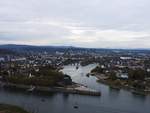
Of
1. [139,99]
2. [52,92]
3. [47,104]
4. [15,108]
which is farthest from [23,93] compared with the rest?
[139,99]

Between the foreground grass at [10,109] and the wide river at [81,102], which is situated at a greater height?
the foreground grass at [10,109]

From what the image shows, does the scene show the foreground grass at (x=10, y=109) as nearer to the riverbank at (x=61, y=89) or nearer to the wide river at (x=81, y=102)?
the wide river at (x=81, y=102)

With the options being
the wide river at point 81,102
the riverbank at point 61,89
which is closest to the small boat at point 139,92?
the wide river at point 81,102

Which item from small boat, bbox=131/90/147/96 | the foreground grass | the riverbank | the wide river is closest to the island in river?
the riverbank

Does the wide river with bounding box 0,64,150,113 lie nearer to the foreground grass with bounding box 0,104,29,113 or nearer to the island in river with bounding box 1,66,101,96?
the foreground grass with bounding box 0,104,29,113

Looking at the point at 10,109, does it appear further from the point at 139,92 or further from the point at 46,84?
the point at 139,92

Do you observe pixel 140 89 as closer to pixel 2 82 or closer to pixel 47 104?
pixel 47 104

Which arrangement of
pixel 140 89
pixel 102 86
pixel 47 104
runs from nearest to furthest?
1. pixel 47 104
2. pixel 140 89
3. pixel 102 86

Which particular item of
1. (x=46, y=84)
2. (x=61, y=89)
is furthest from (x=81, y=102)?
(x=46, y=84)
